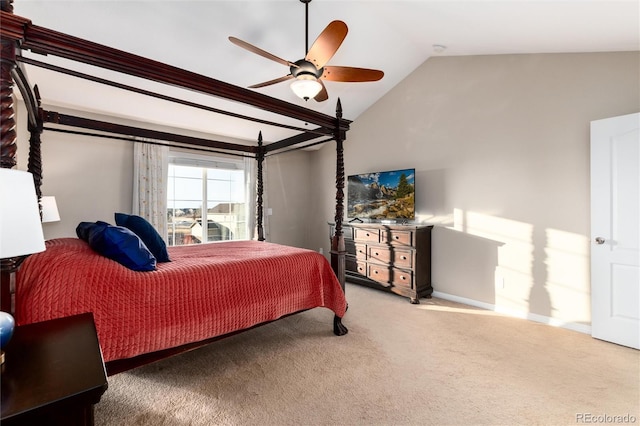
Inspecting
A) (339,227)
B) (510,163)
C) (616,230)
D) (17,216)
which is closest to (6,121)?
(17,216)

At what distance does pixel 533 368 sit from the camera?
2.20m

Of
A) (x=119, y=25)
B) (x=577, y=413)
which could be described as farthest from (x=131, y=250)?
(x=577, y=413)

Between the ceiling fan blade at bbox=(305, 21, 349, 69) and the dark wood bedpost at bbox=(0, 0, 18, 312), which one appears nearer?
the dark wood bedpost at bbox=(0, 0, 18, 312)

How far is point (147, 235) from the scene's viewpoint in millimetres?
2361

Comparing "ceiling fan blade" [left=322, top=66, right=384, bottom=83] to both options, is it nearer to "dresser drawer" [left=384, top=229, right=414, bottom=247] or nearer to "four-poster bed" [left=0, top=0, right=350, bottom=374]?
"four-poster bed" [left=0, top=0, right=350, bottom=374]

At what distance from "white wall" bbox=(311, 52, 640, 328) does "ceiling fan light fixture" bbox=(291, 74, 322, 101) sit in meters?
2.22

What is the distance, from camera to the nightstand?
28.4 inches

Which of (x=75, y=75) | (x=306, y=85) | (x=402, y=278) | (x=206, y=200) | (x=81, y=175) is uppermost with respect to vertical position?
(x=306, y=85)

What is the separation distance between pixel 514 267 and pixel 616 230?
972 mm

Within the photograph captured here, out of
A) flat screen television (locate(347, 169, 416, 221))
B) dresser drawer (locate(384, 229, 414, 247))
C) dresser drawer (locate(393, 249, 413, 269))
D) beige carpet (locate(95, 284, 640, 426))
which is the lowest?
beige carpet (locate(95, 284, 640, 426))

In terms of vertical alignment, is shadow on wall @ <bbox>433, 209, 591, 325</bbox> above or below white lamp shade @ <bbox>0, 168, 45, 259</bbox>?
below

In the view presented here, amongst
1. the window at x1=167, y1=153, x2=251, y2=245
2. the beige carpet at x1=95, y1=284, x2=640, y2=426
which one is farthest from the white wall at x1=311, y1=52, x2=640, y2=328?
the window at x1=167, y1=153, x2=251, y2=245

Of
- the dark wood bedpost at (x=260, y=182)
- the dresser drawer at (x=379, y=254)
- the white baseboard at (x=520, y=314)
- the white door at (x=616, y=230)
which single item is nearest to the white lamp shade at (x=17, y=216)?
the dark wood bedpost at (x=260, y=182)

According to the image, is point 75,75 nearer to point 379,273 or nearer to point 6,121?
point 6,121
